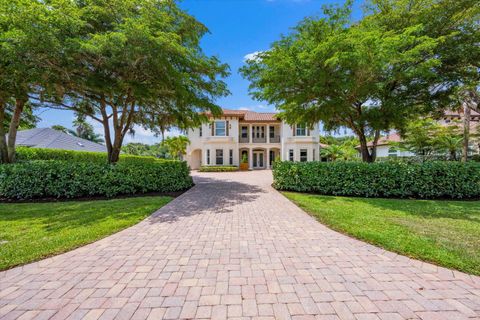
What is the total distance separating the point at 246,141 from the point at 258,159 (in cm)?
312

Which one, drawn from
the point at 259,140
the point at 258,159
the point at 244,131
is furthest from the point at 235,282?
the point at 258,159

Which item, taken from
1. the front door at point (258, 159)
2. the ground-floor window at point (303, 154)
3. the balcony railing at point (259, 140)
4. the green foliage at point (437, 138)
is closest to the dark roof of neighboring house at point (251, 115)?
the balcony railing at point (259, 140)

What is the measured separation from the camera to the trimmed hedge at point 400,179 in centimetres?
856

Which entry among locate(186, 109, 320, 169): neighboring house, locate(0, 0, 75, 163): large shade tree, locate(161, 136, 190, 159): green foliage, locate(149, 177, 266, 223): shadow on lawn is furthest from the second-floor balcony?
locate(0, 0, 75, 163): large shade tree

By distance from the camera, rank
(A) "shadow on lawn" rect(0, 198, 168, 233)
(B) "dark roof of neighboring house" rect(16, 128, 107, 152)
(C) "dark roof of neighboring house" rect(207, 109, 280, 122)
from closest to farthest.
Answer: (A) "shadow on lawn" rect(0, 198, 168, 233), (B) "dark roof of neighboring house" rect(16, 128, 107, 152), (C) "dark roof of neighboring house" rect(207, 109, 280, 122)

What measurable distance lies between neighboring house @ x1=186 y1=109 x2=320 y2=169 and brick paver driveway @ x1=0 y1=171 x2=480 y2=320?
840 inches

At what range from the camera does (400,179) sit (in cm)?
873

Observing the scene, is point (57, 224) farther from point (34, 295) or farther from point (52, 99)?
point (52, 99)

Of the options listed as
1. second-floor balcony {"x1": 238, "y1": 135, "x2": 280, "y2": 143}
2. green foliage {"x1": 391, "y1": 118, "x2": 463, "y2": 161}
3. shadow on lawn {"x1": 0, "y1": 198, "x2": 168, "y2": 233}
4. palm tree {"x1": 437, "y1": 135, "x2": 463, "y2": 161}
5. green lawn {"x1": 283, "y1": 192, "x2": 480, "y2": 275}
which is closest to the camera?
green lawn {"x1": 283, "y1": 192, "x2": 480, "y2": 275}

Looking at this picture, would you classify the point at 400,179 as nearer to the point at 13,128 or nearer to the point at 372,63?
the point at 372,63

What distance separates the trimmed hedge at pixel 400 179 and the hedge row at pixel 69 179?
8.25m

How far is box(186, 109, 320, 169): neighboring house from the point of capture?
Result: 25.5 meters

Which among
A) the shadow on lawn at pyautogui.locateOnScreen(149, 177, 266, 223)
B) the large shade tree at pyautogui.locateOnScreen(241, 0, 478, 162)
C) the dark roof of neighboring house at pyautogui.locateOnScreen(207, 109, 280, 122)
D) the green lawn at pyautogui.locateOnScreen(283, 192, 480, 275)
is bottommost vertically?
the green lawn at pyautogui.locateOnScreen(283, 192, 480, 275)

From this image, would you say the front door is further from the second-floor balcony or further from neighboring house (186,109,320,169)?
the second-floor balcony
